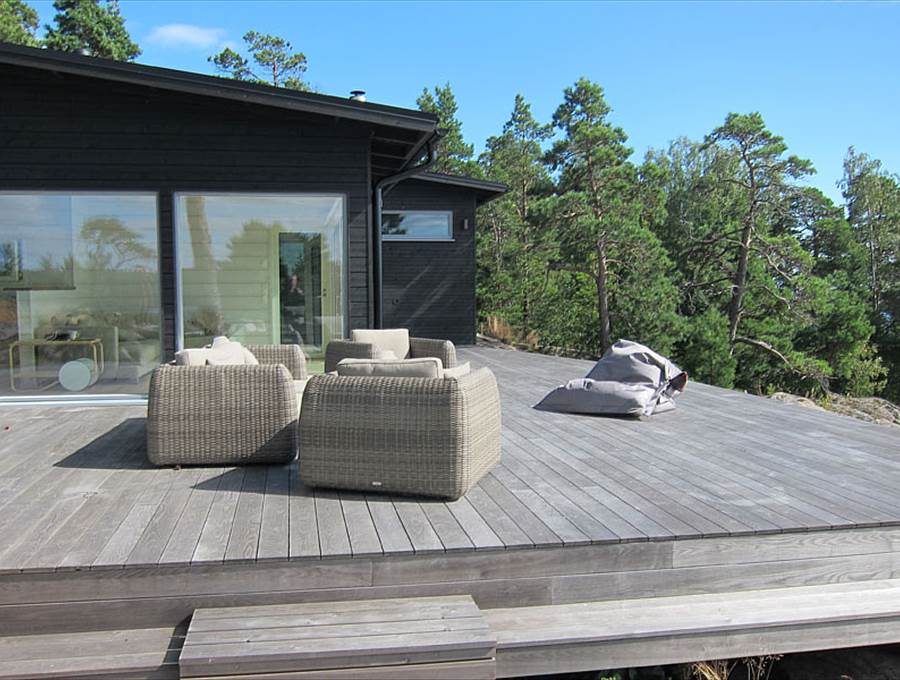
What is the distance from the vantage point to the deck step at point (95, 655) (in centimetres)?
203

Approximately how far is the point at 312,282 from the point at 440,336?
263 inches

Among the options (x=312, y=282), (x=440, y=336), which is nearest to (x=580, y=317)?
(x=440, y=336)

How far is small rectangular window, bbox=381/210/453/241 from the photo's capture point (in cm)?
1249

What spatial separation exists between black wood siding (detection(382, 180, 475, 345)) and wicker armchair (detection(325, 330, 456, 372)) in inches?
259

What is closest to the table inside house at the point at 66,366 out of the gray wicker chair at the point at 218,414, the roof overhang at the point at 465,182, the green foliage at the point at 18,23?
the gray wicker chair at the point at 218,414

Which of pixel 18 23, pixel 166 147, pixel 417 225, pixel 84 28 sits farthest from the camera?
pixel 84 28

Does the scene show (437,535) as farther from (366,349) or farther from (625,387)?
(366,349)

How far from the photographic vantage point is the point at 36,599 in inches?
85.7

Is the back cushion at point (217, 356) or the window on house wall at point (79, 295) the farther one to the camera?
the window on house wall at point (79, 295)

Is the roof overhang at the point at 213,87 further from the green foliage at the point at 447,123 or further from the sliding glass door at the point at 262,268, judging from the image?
the green foliage at the point at 447,123

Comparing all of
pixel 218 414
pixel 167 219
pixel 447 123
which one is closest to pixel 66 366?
pixel 167 219

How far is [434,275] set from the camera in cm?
1266

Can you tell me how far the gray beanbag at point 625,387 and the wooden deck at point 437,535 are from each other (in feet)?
3.86

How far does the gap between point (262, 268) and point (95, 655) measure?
14.6 ft
